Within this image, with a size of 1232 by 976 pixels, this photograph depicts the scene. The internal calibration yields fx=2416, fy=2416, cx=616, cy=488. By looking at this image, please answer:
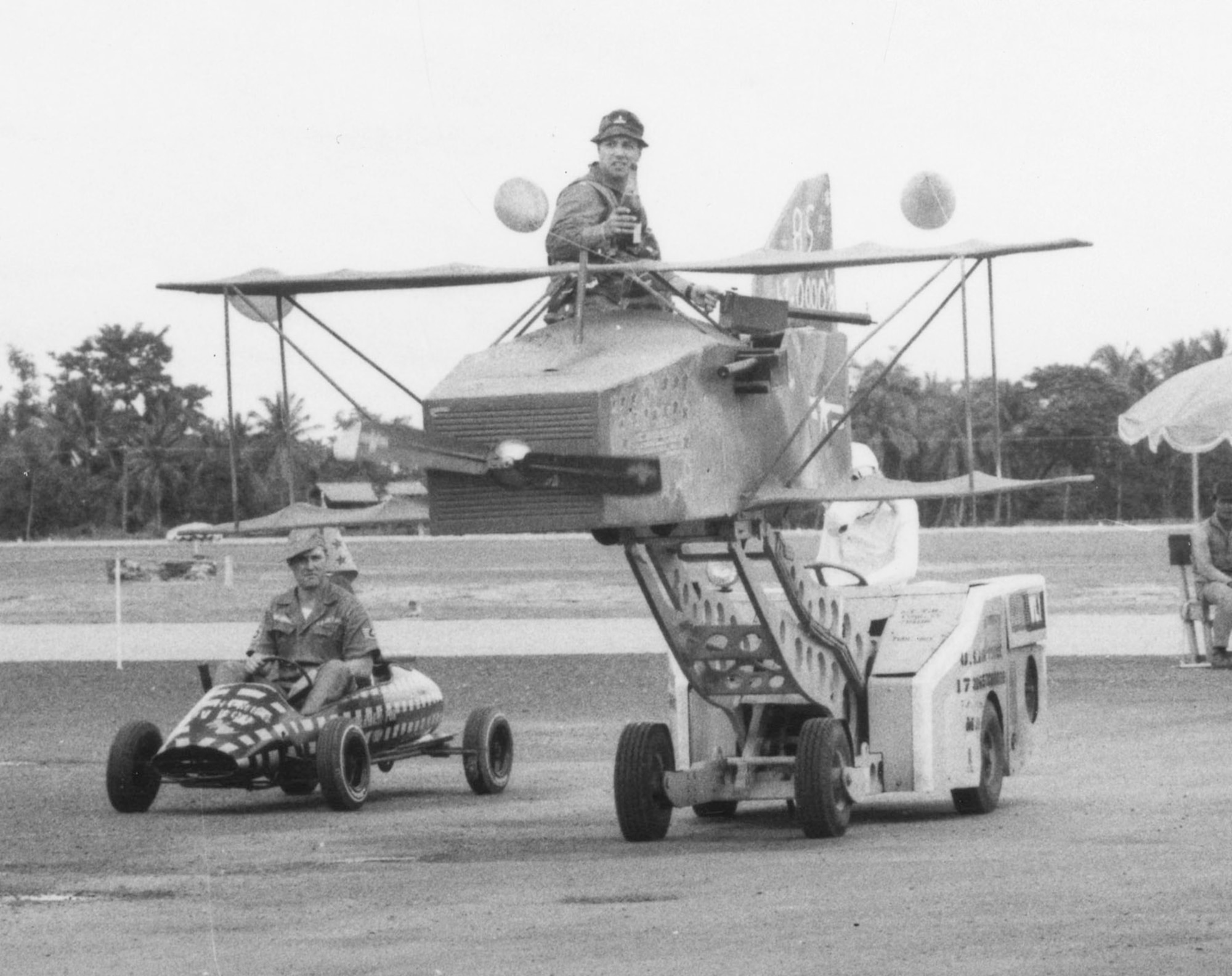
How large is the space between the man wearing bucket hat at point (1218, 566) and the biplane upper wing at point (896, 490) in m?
10.9

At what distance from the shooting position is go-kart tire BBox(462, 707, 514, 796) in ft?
46.2

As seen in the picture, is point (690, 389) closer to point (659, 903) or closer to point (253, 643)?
point (659, 903)

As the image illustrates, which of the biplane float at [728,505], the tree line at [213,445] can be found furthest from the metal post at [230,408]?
the tree line at [213,445]

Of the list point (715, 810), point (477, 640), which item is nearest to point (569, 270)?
point (715, 810)

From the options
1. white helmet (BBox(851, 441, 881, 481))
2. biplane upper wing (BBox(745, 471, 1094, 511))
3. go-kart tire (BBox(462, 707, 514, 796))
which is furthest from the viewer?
go-kart tire (BBox(462, 707, 514, 796))

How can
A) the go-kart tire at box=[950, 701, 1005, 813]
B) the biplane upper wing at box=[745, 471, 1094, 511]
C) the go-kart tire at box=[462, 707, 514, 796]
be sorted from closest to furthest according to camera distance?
the biplane upper wing at box=[745, 471, 1094, 511] → the go-kart tire at box=[950, 701, 1005, 813] → the go-kart tire at box=[462, 707, 514, 796]

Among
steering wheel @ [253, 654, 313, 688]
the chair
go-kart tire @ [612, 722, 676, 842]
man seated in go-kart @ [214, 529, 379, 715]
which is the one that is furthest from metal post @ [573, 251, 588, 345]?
the chair

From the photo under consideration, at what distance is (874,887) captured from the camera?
30.8 ft

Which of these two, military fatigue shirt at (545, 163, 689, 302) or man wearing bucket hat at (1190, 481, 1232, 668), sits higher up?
military fatigue shirt at (545, 163, 689, 302)

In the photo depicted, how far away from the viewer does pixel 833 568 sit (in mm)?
12555

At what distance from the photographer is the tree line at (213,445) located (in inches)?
4038

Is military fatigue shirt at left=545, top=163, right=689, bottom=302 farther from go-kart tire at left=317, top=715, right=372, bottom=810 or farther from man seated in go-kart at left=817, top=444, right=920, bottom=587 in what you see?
go-kart tire at left=317, top=715, right=372, bottom=810

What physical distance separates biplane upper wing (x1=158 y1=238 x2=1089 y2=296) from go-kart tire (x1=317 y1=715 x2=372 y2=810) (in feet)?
8.79

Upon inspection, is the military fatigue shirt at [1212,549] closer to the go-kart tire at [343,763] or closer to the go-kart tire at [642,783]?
the go-kart tire at [343,763]
